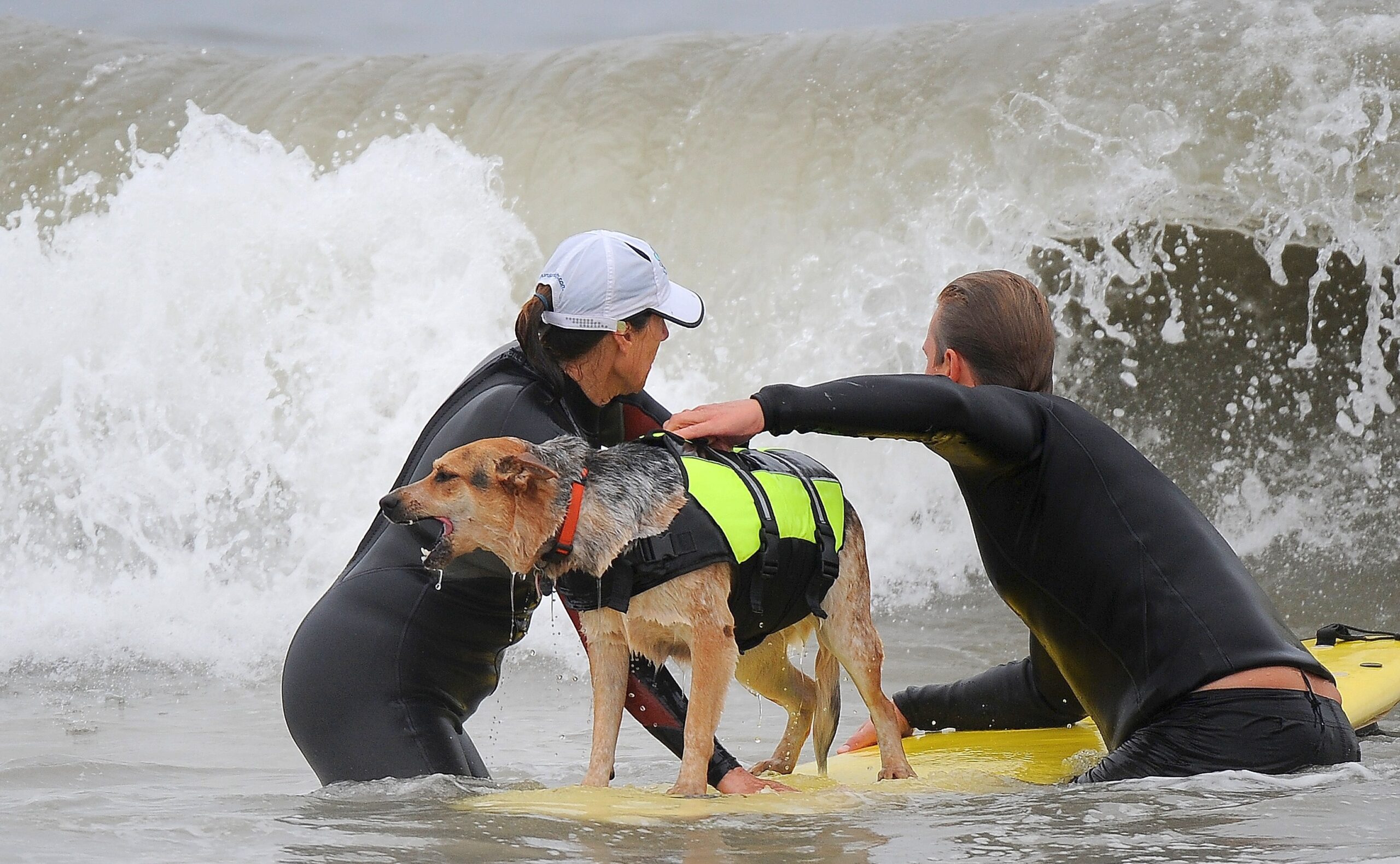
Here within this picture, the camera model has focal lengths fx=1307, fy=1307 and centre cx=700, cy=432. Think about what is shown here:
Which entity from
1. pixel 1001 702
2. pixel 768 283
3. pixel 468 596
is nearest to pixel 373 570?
pixel 468 596

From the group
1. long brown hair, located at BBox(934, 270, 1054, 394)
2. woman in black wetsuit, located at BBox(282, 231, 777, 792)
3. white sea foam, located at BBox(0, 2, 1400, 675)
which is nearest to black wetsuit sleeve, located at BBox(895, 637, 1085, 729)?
long brown hair, located at BBox(934, 270, 1054, 394)

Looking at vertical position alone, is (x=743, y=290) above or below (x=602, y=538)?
above

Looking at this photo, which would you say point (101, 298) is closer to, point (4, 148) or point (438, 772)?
point (4, 148)

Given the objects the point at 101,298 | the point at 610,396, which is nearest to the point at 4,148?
the point at 101,298

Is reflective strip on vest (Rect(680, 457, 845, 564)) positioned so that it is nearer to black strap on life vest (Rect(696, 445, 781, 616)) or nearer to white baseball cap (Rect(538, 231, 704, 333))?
black strap on life vest (Rect(696, 445, 781, 616))

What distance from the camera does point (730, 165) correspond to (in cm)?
1077

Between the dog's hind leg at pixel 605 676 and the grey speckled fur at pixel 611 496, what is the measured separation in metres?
0.15

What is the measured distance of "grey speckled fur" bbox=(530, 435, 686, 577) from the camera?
11.0ft

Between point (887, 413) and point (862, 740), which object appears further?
point (862, 740)

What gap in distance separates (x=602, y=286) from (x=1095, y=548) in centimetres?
152

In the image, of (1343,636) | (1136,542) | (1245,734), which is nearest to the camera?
(1245,734)

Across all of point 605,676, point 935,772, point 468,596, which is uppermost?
point 468,596

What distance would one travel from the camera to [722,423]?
3.45 m

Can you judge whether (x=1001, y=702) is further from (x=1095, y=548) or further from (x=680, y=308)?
(x=680, y=308)
